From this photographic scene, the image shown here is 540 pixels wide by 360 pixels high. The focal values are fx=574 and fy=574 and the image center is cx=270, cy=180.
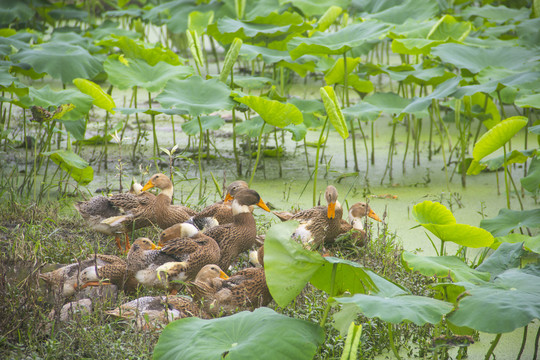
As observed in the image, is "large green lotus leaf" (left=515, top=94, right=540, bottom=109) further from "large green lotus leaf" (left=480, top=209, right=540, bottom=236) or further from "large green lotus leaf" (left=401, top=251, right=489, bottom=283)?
"large green lotus leaf" (left=401, top=251, right=489, bottom=283)

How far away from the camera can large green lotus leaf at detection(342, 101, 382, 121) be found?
3447 mm

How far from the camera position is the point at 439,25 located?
4129 mm

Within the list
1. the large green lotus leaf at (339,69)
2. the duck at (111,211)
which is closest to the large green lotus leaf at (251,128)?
the large green lotus leaf at (339,69)

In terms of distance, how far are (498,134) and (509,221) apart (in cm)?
41

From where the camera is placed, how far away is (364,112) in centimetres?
349

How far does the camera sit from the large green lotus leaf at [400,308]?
1440mm

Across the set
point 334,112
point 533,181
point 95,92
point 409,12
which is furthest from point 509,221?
point 409,12

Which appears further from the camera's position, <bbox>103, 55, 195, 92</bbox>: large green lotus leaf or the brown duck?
<bbox>103, 55, 195, 92</bbox>: large green lotus leaf

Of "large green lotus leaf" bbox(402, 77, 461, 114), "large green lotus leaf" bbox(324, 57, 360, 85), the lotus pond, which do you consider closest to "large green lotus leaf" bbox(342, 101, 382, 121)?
the lotus pond

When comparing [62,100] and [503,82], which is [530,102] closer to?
[503,82]

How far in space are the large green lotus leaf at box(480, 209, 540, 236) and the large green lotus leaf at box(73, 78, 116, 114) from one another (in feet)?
6.91

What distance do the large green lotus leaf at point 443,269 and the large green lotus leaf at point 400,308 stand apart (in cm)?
22

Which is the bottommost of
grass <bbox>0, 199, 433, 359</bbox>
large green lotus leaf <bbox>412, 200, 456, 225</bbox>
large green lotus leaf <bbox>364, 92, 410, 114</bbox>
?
grass <bbox>0, 199, 433, 359</bbox>

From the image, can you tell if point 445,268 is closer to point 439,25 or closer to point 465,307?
point 465,307
